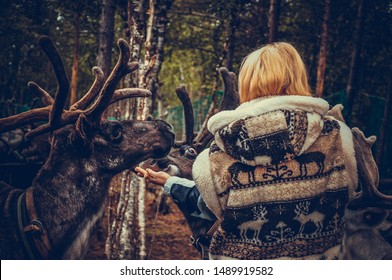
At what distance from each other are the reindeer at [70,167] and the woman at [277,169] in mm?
1020

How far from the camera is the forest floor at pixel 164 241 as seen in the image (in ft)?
16.5

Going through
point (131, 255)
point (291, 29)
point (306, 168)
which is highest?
point (291, 29)

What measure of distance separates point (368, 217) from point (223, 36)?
6.06m

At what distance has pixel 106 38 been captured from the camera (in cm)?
411

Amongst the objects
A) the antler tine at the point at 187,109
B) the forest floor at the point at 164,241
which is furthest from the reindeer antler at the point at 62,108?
the forest floor at the point at 164,241

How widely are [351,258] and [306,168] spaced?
1139 mm

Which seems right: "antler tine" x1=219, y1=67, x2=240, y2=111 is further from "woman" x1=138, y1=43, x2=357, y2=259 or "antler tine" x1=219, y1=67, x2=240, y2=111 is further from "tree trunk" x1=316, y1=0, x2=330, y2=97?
"tree trunk" x1=316, y1=0, x2=330, y2=97

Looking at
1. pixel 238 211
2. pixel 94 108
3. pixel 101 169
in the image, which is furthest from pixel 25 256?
pixel 238 211

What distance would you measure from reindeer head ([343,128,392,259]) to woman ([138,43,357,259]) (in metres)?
0.63

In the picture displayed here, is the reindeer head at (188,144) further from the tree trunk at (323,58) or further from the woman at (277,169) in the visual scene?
the tree trunk at (323,58)

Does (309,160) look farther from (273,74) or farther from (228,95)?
(228,95)

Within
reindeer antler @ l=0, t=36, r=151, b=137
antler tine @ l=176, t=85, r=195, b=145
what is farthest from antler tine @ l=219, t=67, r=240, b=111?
reindeer antler @ l=0, t=36, r=151, b=137

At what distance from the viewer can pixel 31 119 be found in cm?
297

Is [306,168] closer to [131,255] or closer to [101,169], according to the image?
[101,169]
